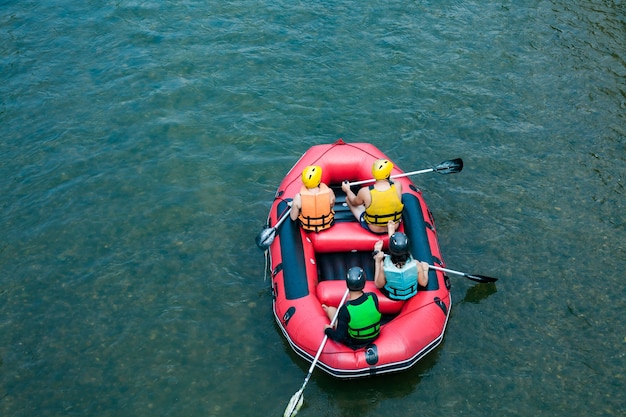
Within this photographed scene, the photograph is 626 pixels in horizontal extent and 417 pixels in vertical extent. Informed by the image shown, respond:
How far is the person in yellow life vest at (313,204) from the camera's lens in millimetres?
7164

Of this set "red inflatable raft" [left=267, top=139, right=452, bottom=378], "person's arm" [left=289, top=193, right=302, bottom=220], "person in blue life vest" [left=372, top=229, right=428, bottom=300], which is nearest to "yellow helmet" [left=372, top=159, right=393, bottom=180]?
"red inflatable raft" [left=267, top=139, right=452, bottom=378]

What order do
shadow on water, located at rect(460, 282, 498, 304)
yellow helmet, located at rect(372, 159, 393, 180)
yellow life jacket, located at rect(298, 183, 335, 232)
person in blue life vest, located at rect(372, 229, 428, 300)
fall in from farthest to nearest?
shadow on water, located at rect(460, 282, 498, 304) → yellow helmet, located at rect(372, 159, 393, 180) → yellow life jacket, located at rect(298, 183, 335, 232) → person in blue life vest, located at rect(372, 229, 428, 300)

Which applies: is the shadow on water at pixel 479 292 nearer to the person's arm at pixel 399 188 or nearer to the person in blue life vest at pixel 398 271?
the person in blue life vest at pixel 398 271

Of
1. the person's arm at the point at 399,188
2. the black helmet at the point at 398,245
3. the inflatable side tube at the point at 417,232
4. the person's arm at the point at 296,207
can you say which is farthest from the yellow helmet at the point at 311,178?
the black helmet at the point at 398,245

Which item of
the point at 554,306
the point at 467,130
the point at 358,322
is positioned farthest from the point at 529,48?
the point at 358,322

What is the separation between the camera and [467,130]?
388 inches

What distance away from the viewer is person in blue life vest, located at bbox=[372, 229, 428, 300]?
6.46m

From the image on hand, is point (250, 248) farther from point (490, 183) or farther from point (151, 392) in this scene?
point (490, 183)

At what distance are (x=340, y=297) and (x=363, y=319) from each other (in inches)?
26.5

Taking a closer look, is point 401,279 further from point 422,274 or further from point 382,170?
point 382,170

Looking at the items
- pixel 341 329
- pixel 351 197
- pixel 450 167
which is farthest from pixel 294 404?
pixel 450 167

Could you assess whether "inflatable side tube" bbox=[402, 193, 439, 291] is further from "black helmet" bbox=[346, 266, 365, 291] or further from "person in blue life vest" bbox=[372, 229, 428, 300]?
"black helmet" bbox=[346, 266, 365, 291]

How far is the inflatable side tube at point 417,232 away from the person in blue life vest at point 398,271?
0.17 m

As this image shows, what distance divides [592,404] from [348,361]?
2.37 meters
